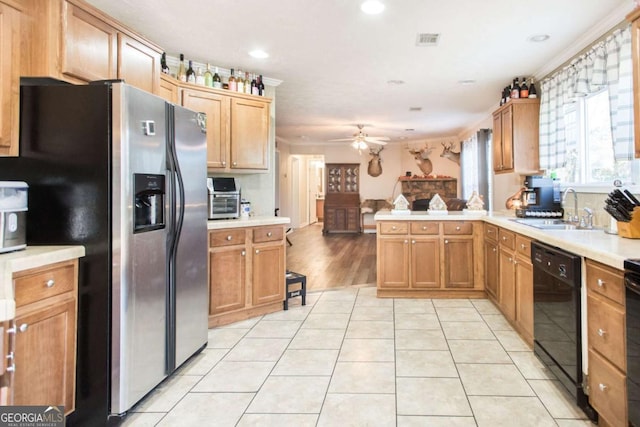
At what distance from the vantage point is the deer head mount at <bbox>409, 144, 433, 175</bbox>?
9.80 metres

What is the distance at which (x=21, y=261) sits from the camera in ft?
4.96

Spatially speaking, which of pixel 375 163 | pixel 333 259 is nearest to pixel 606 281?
pixel 333 259

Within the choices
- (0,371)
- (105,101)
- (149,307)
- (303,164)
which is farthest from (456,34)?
(303,164)

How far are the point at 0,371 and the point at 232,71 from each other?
3452 millimetres

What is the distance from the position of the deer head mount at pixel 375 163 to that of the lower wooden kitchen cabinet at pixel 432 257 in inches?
254

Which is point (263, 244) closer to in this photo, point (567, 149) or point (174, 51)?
point (174, 51)

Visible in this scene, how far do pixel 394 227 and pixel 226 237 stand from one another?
6.17 ft

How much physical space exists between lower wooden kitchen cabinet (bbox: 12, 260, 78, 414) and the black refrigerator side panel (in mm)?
81

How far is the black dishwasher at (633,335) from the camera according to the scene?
147 centimetres

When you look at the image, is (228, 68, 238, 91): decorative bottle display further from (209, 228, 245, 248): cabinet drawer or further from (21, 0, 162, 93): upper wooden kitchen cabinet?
(209, 228, 245, 248): cabinet drawer

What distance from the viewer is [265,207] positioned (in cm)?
429

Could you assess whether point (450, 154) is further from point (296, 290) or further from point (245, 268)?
point (245, 268)

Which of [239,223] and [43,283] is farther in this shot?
[239,223]

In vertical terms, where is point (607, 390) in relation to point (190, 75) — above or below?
below
